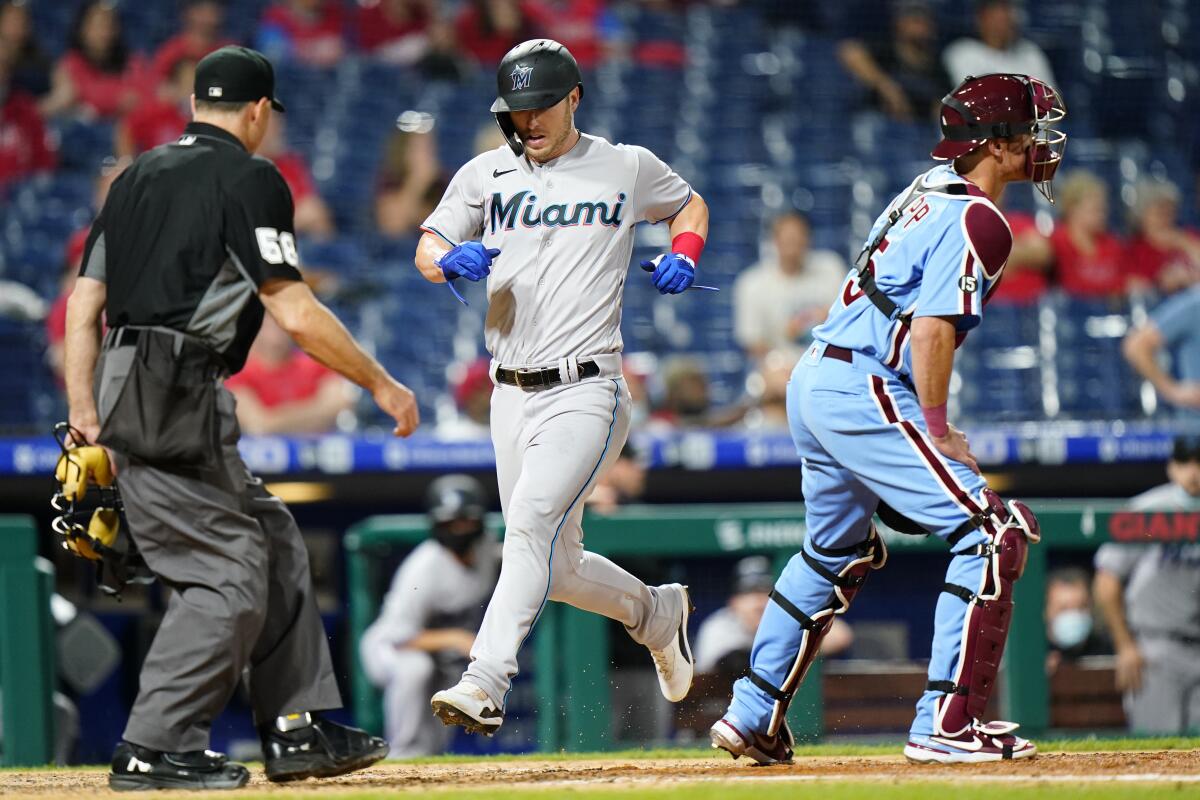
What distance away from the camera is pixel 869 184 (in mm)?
11266

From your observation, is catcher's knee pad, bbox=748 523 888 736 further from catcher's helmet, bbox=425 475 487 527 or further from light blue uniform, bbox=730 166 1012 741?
catcher's helmet, bbox=425 475 487 527

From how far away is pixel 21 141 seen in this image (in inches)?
438

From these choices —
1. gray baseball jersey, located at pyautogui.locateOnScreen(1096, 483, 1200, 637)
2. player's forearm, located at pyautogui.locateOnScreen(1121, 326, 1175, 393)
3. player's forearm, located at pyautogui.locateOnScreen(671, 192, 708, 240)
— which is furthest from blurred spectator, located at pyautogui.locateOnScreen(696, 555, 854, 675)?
player's forearm, located at pyautogui.locateOnScreen(1121, 326, 1175, 393)

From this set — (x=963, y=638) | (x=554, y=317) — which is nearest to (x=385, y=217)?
(x=554, y=317)

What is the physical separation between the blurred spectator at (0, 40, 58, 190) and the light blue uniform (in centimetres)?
781

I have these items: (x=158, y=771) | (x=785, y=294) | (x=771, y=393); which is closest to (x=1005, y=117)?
(x=158, y=771)

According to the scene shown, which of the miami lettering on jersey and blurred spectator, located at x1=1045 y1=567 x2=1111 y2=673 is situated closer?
the miami lettering on jersey

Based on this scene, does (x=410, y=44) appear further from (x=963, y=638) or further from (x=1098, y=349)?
(x=963, y=638)

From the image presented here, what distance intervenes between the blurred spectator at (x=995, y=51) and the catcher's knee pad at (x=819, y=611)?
304 inches

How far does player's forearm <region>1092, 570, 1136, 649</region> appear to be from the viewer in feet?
24.0

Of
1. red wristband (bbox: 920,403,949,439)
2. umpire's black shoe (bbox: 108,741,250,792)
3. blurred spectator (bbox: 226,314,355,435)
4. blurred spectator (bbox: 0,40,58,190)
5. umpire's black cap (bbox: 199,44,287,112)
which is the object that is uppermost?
blurred spectator (bbox: 0,40,58,190)

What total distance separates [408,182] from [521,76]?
641 centimetres

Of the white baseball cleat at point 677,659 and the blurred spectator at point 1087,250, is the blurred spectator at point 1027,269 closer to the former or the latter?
the blurred spectator at point 1087,250

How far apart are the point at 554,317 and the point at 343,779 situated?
1.36 meters
